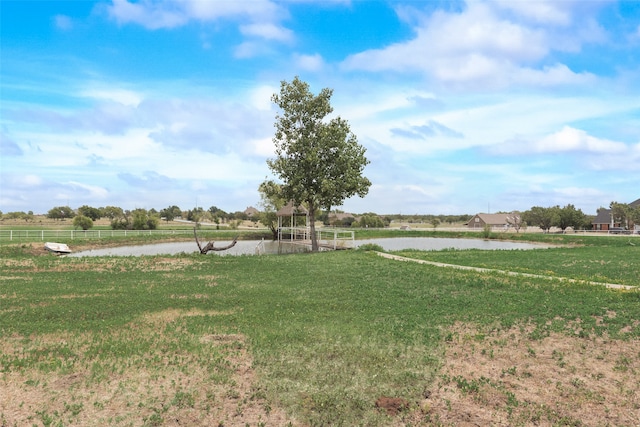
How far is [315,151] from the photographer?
32562 millimetres

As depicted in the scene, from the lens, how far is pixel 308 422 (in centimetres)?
618

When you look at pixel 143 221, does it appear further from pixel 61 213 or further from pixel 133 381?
pixel 133 381

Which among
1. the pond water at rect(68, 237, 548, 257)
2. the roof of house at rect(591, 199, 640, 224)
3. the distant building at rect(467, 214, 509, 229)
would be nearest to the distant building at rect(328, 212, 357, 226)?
the distant building at rect(467, 214, 509, 229)

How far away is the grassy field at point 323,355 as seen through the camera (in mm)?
6504

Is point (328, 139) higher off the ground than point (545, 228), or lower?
higher

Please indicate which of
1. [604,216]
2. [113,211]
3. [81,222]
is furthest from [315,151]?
[604,216]

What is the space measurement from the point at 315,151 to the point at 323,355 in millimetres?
25268

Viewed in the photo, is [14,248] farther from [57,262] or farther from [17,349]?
[17,349]

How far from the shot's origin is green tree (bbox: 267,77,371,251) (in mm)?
33094

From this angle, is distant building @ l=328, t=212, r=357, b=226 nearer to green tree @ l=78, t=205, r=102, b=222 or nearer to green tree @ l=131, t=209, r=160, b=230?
green tree @ l=131, t=209, r=160, b=230

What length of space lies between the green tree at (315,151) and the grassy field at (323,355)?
18.5m

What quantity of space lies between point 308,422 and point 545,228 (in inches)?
3574

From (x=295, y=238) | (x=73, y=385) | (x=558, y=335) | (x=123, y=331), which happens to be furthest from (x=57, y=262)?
Answer: (x=295, y=238)

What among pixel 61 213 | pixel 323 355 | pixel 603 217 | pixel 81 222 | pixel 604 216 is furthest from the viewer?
pixel 61 213
